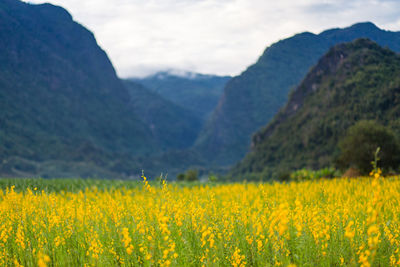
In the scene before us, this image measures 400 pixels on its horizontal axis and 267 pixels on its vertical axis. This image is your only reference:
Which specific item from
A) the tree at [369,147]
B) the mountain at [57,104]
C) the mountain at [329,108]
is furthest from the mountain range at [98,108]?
the tree at [369,147]

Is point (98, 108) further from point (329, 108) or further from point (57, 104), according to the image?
point (329, 108)

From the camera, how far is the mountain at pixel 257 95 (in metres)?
174

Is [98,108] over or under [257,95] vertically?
under

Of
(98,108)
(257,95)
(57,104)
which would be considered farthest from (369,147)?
(257,95)

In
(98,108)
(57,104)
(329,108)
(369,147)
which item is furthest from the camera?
(98,108)

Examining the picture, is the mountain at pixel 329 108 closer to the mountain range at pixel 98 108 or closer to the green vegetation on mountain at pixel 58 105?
the mountain range at pixel 98 108

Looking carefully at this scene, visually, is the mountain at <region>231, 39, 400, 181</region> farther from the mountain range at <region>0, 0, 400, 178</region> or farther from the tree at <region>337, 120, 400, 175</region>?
the tree at <region>337, 120, 400, 175</region>

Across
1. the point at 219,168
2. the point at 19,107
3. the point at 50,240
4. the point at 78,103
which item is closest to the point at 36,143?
the point at 19,107

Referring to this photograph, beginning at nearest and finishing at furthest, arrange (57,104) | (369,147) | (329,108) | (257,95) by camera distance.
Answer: (369,147)
(329,108)
(57,104)
(257,95)

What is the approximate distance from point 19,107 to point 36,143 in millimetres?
18159

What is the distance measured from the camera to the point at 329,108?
71.6 metres

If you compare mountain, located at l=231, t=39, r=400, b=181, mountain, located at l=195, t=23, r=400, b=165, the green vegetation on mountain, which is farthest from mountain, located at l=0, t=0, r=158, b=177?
mountain, located at l=231, t=39, r=400, b=181

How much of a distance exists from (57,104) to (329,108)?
113242 millimetres

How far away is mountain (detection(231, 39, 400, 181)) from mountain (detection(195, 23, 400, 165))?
8034 centimetres
